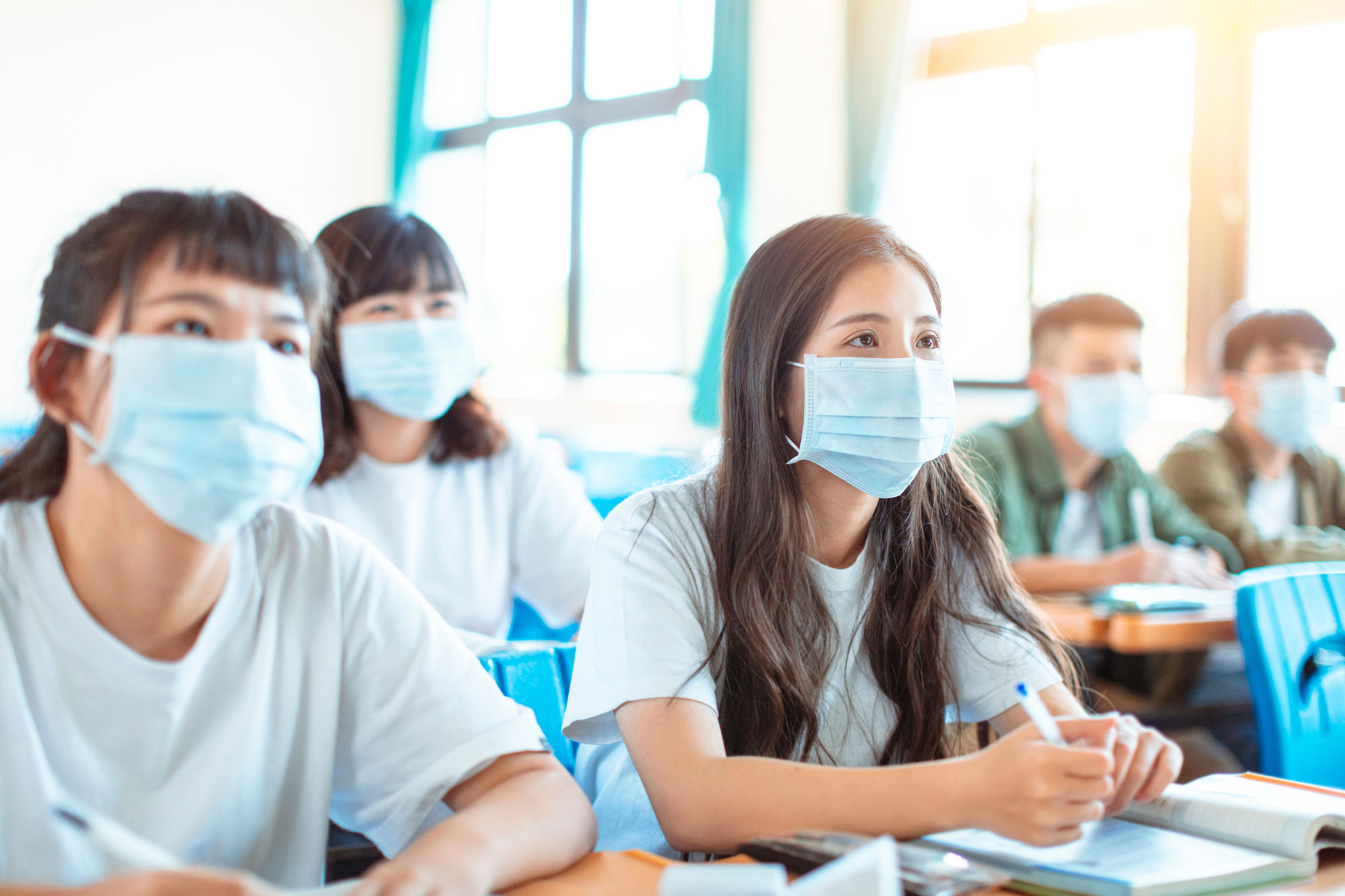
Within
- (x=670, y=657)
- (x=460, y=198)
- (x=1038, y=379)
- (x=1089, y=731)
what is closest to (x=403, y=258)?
(x=670, y=657)

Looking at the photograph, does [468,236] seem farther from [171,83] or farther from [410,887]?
[410,887]

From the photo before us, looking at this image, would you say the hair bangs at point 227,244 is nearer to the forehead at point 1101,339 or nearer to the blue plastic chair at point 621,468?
the blue plastic chair at point 621,468

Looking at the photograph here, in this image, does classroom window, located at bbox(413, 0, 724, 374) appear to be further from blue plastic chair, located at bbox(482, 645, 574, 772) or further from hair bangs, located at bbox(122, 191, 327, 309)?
hair bangs, located at bbox(122, 191, 327, 309)

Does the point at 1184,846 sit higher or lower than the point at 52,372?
lower

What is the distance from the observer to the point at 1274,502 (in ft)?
10.2

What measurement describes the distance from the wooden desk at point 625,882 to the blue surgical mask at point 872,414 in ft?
1.89

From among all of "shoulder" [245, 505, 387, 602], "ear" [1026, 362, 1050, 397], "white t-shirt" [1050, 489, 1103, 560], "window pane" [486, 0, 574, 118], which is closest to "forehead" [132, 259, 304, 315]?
"shoulder" [245, 505, 387, 602]

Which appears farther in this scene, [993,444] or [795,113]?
[795,113]

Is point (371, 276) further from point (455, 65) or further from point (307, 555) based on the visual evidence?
point (455, 65)

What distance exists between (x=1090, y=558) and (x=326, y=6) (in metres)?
5.75

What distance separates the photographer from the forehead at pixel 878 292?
4.30ft

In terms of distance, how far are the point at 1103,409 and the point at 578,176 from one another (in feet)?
12.1

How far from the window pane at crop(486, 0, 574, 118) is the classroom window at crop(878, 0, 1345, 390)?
2227mm

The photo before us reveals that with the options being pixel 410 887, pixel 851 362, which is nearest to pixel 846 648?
pixel 851 362
